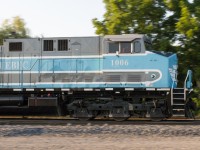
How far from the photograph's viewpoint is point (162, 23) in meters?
20.5

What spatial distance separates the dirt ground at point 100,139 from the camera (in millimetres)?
8172

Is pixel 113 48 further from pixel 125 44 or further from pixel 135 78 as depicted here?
pixel 135 78

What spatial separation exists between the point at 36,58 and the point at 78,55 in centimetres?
194

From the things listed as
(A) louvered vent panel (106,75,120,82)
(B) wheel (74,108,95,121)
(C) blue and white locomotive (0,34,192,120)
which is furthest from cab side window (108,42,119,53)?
(B) wheel (74,108,95,121)

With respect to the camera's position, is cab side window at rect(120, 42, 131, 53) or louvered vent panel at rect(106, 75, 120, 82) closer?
cab side window at rect(120, 42, 131, 53)

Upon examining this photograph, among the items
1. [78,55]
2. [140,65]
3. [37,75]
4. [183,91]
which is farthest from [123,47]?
[37,75]

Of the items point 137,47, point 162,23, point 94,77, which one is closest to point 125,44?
point 137,47

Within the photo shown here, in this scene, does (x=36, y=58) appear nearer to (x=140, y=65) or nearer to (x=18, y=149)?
(x=140, y=65)

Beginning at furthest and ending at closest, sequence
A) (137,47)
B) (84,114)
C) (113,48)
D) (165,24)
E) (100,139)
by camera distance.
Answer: (165,24) → (84,114) → (113,48) → (137,47) → (100,139)

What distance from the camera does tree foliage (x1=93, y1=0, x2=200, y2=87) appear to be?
1908 centimetres

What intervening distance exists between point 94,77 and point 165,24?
23.0 ft

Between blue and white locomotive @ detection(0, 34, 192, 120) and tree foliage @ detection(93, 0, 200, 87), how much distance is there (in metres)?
3.85

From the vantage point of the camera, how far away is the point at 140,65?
15078mm

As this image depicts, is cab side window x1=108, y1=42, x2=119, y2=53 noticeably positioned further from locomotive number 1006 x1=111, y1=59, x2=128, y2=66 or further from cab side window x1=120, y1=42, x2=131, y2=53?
locomotive number 1006 x1=111, y1=59, x2=128, y2=66
